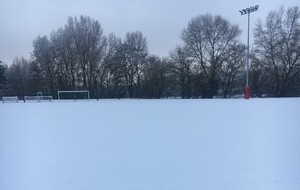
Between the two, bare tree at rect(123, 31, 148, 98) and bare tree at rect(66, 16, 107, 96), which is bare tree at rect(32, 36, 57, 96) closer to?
bare tree at rect(66, 16, 107, 96)

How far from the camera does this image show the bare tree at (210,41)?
36750 millimetres

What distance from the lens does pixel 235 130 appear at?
22.6 feet

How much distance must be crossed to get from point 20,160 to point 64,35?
135 feet

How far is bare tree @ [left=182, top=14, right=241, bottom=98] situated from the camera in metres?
36.8

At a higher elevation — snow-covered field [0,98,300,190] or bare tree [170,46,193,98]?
bare tree [170,46,193,98]

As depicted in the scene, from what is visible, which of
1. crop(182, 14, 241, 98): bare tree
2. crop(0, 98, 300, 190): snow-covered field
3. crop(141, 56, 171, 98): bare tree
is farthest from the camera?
crop(141, 56, 171, 98): bare tree

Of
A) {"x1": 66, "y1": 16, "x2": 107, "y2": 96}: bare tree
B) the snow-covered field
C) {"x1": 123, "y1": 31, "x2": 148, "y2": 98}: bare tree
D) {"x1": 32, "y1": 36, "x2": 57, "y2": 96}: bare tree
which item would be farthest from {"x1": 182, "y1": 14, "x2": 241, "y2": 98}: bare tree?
the snow-covered field

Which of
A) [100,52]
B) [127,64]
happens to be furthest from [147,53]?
[100,52]

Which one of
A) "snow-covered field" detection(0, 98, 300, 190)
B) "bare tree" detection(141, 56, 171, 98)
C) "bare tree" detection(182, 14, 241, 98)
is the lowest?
"snow-covered field" detection(0, 98, 300, 190)

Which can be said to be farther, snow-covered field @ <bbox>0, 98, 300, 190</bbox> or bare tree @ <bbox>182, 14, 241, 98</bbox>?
bare tree @ <bbox>182, 14, 241, 98</bbox>

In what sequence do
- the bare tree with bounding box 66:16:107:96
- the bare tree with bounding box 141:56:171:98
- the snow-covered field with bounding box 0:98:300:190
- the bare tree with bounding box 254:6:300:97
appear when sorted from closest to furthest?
the snow-covered field with bounding box 0:98:300:190 < the bare tree with bounding box 254:6:300:97 < the bare tree with bounding box 141:56:171:98 < the bare tree with bounding box 66:16:107:96

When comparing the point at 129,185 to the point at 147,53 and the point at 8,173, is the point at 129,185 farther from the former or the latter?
the point at 147,53

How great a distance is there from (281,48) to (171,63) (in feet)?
46.6

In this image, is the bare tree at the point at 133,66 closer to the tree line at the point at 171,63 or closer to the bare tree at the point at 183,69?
the tree line at the point at 171,63
